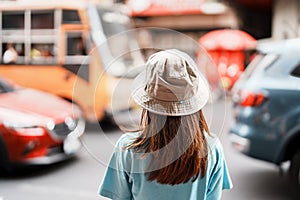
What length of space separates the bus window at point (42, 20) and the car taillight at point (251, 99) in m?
2.81

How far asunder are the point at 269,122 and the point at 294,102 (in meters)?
0.23

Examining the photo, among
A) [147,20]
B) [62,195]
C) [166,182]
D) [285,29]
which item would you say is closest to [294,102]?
[62,195]

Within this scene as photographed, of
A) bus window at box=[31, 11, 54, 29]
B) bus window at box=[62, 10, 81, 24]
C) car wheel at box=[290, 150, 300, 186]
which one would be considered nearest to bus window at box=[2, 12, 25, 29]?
bus window at box=[31, 11, 54, 29]

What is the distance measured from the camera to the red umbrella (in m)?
9.43

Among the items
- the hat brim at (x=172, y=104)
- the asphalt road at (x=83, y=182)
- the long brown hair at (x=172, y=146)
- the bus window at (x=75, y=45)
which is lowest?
the asphalt road at (x=83, y=182)

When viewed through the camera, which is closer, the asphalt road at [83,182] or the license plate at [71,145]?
the asphalt road at [83,182]

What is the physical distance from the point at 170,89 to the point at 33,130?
276 cm

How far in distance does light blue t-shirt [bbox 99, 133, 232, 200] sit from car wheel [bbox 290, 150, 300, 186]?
2138mm

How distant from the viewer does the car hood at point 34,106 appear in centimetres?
373

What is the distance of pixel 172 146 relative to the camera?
1.11 metres

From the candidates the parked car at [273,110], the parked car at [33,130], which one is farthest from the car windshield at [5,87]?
the parked car at [273,110]

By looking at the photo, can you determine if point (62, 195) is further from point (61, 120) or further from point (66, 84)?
point (66, 84)

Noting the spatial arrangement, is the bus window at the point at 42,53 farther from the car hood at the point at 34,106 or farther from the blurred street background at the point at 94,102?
the car hood at the point at 34,106

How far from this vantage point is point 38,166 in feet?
12.8
